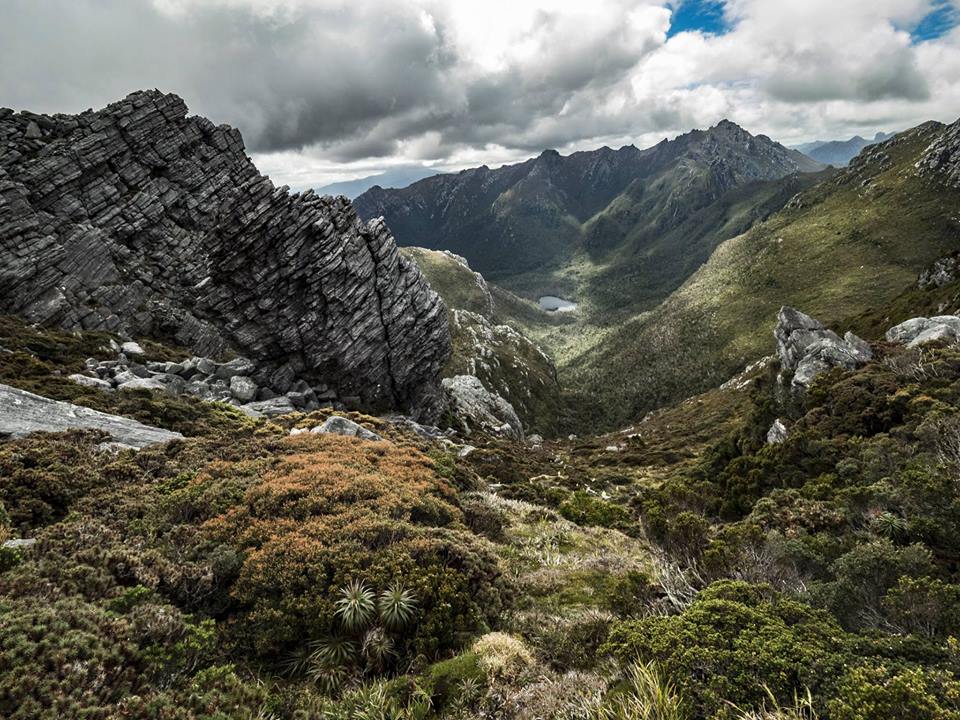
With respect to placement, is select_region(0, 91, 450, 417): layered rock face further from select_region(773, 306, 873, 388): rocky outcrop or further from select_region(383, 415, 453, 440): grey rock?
select_region(773, 306, 873, 388): rocky outcrop

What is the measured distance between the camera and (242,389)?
51031 millimetres

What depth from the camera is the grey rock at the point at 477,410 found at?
356ft

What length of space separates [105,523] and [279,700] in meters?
9.52

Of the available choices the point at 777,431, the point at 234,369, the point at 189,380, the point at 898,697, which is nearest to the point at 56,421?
the point at 189,380

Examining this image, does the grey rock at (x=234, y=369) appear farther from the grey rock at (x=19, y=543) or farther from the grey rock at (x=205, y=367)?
the grey rock at (x=19, y=543)

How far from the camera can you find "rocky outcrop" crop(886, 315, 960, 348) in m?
38.9

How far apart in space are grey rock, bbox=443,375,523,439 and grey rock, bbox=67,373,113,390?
228ft

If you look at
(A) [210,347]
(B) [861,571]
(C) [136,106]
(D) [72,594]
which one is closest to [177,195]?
(C) [136,106]

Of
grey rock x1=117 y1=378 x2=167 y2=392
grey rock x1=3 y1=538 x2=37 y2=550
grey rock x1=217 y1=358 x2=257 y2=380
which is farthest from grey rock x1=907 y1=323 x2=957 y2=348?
grey rock x1=217 y1=358 x2=257 y2=380

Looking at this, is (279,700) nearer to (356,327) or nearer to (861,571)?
(861,571)

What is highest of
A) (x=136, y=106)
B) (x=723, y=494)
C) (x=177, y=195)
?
(x=136, y=106)

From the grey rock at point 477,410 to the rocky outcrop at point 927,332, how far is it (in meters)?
72.7

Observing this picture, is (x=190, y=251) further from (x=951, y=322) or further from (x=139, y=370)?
(x=951, y=322)

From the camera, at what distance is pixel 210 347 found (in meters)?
64.4
